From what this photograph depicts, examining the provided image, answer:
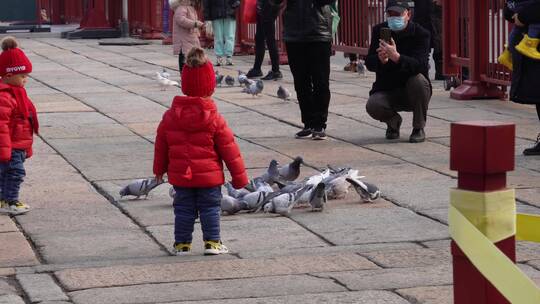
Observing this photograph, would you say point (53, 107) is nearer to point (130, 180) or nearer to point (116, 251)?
point (130, 180)

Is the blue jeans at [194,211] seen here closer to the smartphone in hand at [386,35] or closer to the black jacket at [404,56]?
the smartphone in hand at [386,35]

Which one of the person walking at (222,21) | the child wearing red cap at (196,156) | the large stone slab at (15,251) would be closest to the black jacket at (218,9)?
the person walking at (222,21)

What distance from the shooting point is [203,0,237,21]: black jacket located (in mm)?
20281

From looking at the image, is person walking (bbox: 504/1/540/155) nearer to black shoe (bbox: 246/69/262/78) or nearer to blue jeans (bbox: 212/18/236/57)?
black shoe (bbox: 246/69/262/78)

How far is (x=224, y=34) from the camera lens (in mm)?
20703

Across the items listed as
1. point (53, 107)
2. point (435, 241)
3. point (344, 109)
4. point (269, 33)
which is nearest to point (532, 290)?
point (435, 241)

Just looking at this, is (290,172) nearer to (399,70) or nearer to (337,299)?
(399,70)

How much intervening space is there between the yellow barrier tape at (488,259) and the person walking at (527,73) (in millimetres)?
7382

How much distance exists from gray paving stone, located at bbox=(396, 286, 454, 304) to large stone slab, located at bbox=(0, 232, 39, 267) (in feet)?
6.78

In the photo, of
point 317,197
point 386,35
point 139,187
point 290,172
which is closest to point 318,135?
point 386,35

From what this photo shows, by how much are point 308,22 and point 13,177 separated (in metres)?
4.07

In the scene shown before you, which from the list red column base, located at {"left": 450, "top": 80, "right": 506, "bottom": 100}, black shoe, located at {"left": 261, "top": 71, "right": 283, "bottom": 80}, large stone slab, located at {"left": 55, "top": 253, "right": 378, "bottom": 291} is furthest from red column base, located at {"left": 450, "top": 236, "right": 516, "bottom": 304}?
black shoe, located at {"left": 261, "top": 71, "right": 283, "bottom": 80}

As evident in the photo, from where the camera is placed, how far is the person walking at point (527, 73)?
425 inches

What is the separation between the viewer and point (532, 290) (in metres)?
3.58
